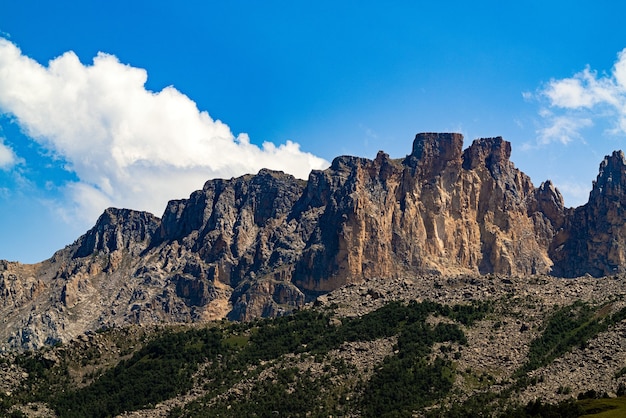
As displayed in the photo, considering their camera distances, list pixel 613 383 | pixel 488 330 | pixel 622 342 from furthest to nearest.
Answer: pixel 488 330 → pixel 622 342 → pixel 613 383

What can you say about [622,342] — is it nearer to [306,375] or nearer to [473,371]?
[473,371]

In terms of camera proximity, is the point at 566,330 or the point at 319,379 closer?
the point at 319,379

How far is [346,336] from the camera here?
198 m

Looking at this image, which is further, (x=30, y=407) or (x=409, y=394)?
(x=30, y=407)

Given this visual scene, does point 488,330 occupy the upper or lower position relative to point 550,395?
upper

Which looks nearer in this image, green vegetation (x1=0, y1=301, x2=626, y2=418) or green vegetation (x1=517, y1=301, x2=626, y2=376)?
green vegetation (x1=0, y1=301, x2=626, y2=418)

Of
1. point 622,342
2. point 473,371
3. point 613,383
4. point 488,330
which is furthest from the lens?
point 488,330

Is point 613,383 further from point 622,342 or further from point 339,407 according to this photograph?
point 339,407

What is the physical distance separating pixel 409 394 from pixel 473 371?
54.8 feet

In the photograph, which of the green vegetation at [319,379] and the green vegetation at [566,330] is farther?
the green vegetation at [566,330]

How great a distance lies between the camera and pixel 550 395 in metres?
143

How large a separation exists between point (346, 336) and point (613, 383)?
72.5 meters

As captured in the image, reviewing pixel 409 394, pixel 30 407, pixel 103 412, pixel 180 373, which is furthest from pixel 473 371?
pixel 30 407

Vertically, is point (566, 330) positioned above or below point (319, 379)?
above
